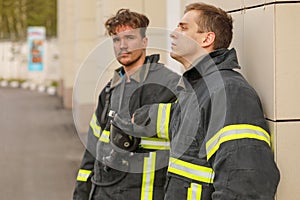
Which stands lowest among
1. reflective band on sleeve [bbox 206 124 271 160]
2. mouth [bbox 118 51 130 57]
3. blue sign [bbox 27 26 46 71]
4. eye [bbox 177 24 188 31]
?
reflective band on sleeve [bbox 206 124 271 160]

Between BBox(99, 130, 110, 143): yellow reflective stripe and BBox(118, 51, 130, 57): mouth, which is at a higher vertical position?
BBox(118, 51, 130, 57): mouth

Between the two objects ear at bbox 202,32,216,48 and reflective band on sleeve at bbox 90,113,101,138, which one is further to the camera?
reflective band on sleeve at bbox 90,113,101,138

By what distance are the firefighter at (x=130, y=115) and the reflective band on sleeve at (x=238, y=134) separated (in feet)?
3.28

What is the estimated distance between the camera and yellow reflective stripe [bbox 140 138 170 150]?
4.04 meters

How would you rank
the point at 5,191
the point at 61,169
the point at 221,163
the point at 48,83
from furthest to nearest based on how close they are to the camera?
the point at 48,83, the point at 61,169, the point at 5,191, the point at 221,163

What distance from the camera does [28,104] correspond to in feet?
80.2

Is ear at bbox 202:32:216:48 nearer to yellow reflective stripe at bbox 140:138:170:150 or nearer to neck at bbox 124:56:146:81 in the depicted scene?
yellow reflective stripe at bbox 140:138:170:150

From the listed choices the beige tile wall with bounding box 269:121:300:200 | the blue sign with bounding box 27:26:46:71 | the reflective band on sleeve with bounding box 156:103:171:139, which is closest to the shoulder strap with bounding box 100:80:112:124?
the reflective band on sleeve with bounding box 156:103:171:139

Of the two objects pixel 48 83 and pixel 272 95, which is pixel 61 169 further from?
pixel 48 83

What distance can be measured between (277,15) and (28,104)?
21.7 metres

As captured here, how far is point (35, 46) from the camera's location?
31797mm

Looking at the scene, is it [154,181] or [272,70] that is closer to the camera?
[272,70]

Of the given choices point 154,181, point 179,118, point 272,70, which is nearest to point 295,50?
point 272,70

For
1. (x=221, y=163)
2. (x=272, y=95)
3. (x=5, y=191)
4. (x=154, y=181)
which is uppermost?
(x=272, y=95)
